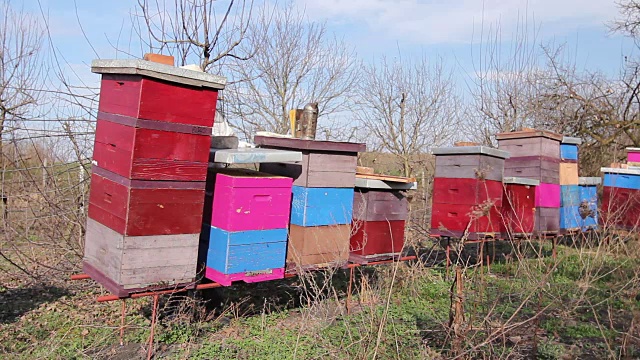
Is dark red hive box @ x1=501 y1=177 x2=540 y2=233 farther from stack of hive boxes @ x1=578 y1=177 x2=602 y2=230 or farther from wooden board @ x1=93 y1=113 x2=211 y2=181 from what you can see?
wooden board @ x1=93 y1=113 x2=211 y2=181

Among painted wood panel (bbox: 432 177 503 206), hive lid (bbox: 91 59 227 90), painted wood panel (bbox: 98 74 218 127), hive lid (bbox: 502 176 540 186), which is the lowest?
painted wood panel (bbox: 432 177 503 206)

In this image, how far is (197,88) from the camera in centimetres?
405

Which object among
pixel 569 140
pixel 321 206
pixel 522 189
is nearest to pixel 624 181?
pixel 569 140

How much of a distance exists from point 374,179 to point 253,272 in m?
1.75

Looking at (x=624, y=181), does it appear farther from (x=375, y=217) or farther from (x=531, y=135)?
(x=375, y=217)

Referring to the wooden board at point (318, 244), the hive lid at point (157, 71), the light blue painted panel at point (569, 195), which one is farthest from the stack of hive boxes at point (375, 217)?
the light blue painted panel at point (569, 195)

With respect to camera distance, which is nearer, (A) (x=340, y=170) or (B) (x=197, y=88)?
(B) (x=197, y=88)

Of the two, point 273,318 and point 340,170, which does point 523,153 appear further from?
point 273,318

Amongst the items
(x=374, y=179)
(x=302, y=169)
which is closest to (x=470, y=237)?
(x=374, y=179)

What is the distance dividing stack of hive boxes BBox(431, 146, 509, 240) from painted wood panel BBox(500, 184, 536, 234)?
30 centimetres

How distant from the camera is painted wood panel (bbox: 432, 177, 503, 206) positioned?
6.39 m

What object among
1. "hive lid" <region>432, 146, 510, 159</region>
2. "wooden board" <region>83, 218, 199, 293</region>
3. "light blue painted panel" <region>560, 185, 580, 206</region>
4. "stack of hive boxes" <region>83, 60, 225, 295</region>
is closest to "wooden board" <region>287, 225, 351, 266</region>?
"wooden board" <region>83, 218, 199, 293</region>

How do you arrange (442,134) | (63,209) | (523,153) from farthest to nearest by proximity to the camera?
(442,134)
(523,153)
(63,209)

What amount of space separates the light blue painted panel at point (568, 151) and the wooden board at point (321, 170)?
15.0ft
